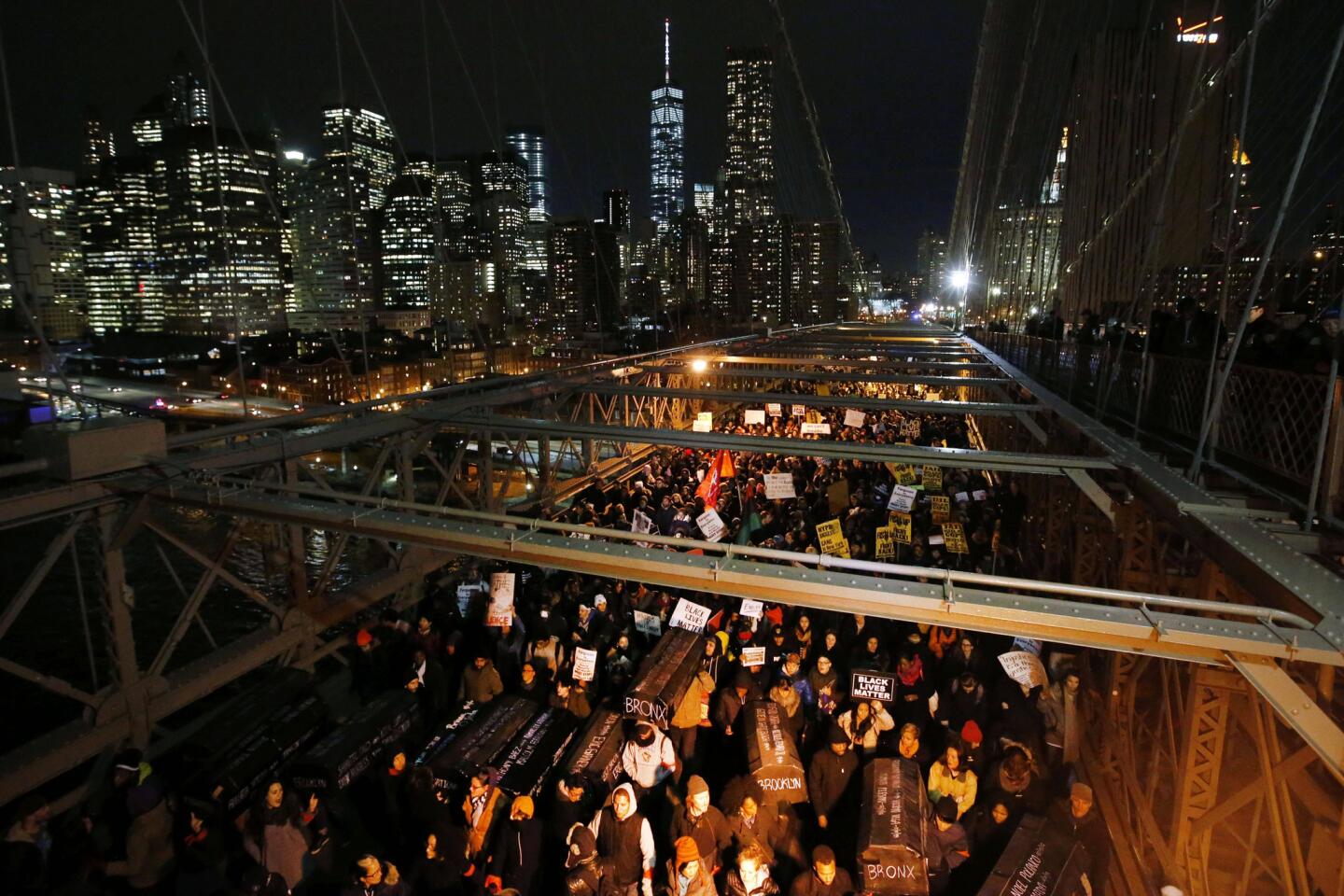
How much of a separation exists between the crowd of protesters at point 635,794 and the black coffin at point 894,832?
0.22m

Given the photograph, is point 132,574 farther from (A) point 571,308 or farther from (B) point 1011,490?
(A) point 571,308

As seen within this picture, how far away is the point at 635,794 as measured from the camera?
5.20 meters

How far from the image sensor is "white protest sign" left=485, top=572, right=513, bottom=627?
24.4 ft

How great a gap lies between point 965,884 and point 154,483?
22.1 feet

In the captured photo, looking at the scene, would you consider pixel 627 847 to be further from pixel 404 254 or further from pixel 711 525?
pixel 404 254

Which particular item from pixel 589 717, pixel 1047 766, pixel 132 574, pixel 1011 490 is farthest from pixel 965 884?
pixel 132 574

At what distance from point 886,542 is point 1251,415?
4553 mm

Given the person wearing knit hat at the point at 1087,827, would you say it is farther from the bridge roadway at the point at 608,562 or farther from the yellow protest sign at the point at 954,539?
the yellow protest sign at the point at 954,539

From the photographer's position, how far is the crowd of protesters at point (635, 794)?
186 inches

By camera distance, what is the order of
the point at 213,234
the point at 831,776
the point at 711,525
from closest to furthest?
the point at 831,776 → the point at 711,525 → the point at 213,234

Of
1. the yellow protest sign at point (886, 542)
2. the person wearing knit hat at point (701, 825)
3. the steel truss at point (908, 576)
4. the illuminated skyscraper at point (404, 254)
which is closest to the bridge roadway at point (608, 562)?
the steel truss at point (908, 576)

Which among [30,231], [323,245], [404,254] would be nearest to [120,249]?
[323,245]

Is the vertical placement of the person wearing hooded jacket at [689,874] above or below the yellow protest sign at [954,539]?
below

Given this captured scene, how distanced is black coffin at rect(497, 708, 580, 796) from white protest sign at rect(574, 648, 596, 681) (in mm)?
484
